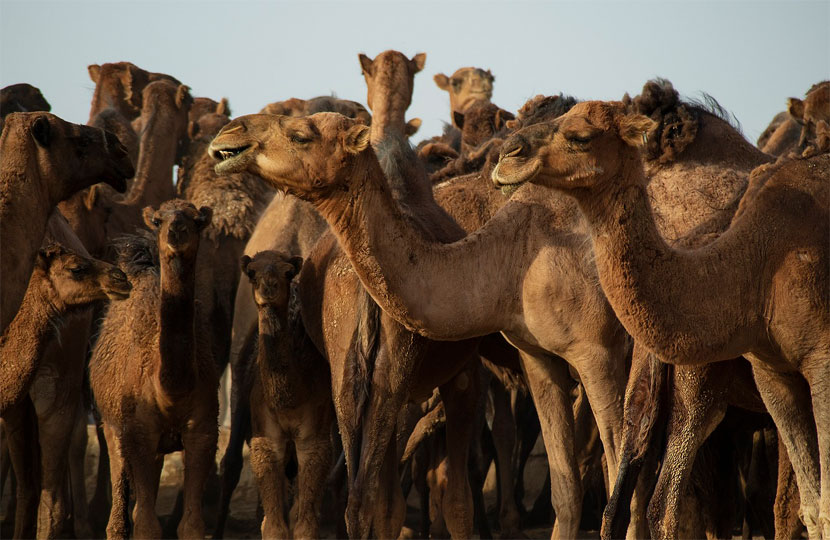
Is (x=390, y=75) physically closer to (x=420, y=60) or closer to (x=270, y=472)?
(x=420, y=60)

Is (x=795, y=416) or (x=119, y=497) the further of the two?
(x=119, y=497)

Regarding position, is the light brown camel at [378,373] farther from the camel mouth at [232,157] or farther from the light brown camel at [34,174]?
the light brown camel at [34,174]

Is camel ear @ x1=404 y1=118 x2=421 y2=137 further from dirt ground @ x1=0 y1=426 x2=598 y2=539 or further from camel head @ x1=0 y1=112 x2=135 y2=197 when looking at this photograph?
camel head @ x1=0 y1=112 x2=135 y2=197

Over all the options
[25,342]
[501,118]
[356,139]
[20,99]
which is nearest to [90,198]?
[20,99]

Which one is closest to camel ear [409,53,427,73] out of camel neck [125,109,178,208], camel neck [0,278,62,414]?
camel neck [125,109,178,208]

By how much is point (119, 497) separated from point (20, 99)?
430cm

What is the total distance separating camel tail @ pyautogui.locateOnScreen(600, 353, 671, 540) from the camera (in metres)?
6.45

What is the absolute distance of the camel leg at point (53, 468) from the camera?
28.0ft

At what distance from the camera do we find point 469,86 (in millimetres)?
16375

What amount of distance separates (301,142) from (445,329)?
129 cm

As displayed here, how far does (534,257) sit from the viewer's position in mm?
7223

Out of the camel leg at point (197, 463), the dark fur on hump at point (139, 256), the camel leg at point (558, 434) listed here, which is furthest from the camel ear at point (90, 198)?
the camel leg at point (558, 434)

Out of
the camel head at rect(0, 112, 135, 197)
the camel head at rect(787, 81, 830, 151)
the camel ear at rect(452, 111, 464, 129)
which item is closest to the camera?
the camel head at rect(0, 112, 135, 197)

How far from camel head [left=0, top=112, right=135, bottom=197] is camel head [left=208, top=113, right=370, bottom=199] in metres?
1.32
